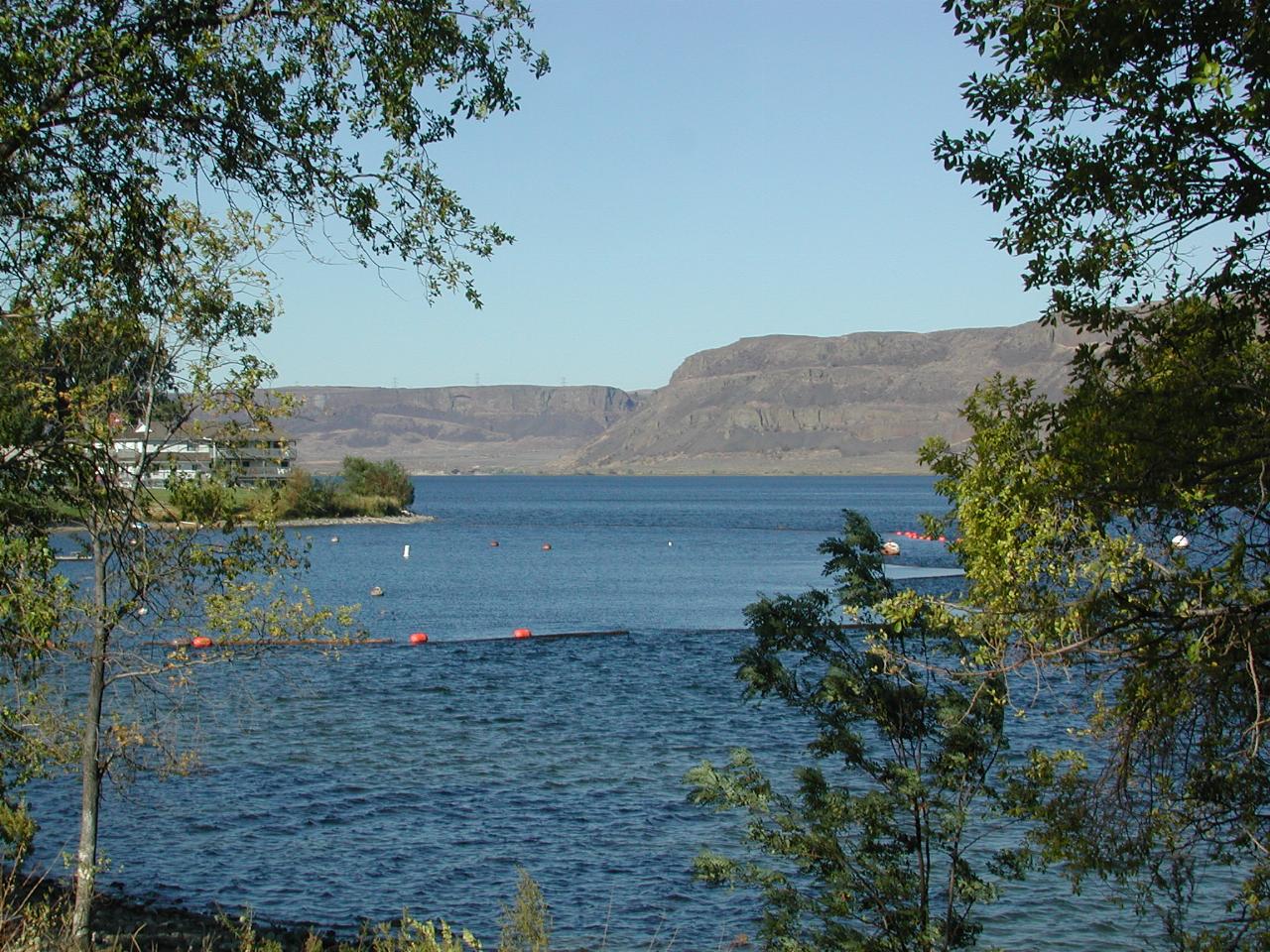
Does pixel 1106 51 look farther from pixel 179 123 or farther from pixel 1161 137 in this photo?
Result: pixel 179 123

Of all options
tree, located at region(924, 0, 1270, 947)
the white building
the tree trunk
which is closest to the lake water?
the tree trunk

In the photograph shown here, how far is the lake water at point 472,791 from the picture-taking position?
58.2 ft

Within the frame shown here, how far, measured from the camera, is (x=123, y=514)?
39.5ft

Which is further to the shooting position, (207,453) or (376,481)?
(376,481)

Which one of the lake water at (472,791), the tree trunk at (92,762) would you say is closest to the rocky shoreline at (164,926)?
the lake water at (472,791)

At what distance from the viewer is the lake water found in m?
17.8

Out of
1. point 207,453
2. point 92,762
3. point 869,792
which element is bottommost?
point 869,792

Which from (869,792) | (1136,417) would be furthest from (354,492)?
(1136,417)

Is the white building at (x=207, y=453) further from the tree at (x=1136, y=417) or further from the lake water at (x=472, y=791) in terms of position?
the tree at (x=1136, y=417)

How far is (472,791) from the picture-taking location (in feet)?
78.4

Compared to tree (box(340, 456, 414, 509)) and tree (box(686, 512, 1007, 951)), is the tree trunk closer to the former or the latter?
tree (box(686, 512, 1007, 951))

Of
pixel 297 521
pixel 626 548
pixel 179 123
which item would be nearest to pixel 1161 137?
pixel 179 123

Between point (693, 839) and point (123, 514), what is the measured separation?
38.3ft

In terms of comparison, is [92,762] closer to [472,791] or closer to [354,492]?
[472,791]
